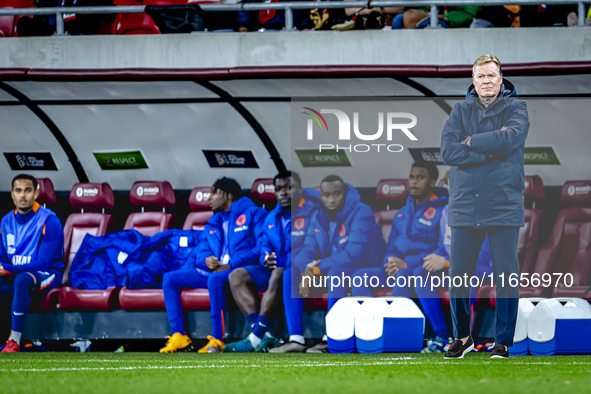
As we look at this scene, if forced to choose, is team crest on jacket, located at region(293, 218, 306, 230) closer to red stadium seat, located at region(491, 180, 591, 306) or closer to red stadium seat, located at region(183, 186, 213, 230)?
red stadium seat, located at region(183, 186, 213, 230)

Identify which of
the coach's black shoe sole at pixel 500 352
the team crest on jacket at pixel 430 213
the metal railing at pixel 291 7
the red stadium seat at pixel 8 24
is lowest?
the coach's black shoe sole at pixel 500 352

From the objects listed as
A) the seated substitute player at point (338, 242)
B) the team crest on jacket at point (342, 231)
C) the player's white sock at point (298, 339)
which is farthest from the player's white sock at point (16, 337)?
the team crest on jacket at point (342, 231)

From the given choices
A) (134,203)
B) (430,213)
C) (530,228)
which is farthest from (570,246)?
(134,203)

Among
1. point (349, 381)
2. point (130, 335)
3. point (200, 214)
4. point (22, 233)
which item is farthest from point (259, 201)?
point (349, 381)

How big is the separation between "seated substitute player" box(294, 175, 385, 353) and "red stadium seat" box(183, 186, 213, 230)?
113cm

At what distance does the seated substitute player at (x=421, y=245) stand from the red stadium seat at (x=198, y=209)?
157cm

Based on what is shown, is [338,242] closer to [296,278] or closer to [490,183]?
[296,278]

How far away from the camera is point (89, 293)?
5055 mm

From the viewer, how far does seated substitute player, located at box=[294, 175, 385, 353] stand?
4656 millimetres

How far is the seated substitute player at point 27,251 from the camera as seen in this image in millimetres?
5043

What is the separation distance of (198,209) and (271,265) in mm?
1081

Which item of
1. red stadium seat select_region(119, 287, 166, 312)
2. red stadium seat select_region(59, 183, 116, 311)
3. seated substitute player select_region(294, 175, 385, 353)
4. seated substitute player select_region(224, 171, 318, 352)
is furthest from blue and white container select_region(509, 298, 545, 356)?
red stadium seat select_region(59, 183, 116, 311)

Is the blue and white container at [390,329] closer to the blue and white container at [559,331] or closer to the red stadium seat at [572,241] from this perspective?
the blue and white container at [559,331]

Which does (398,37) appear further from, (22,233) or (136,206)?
(22,233)
